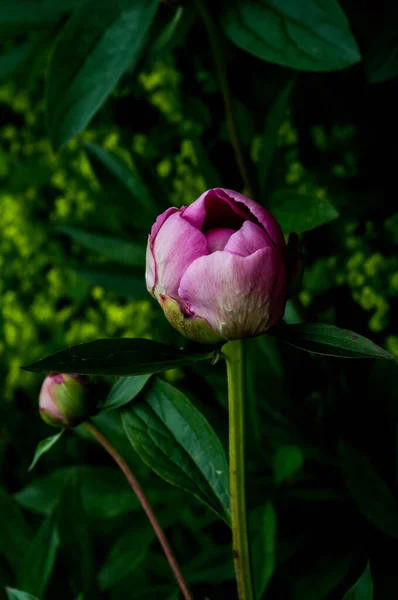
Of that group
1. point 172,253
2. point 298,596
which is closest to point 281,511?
point 298,596

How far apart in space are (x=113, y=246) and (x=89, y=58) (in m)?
0.30

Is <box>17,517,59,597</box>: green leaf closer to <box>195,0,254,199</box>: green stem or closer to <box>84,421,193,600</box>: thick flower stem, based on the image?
<box>84,421,193,600</box>: thick flower stem

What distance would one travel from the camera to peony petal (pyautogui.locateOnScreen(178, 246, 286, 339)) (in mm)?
369

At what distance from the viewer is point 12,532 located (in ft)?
2.29

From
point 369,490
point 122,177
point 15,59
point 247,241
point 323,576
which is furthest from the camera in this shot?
point 15,59

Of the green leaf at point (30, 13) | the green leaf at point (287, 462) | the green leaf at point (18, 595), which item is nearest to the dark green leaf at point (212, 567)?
the green leaf at point (287, 462)

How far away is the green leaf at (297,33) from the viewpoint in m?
0.64

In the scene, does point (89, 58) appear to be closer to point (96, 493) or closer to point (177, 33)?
point (177, 33)

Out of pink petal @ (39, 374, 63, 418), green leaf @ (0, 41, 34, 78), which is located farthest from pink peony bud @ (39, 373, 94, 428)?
green leaf @ (0, 41, 34, 78)

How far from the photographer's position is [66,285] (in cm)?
145

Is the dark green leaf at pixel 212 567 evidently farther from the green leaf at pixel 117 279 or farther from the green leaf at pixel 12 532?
the green leaf at pixel 117 279

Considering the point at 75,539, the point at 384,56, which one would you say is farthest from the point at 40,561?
the point at 384,56

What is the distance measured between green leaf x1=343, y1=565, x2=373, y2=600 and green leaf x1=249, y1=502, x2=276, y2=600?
167 millimetres

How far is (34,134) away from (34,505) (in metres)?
0.94
